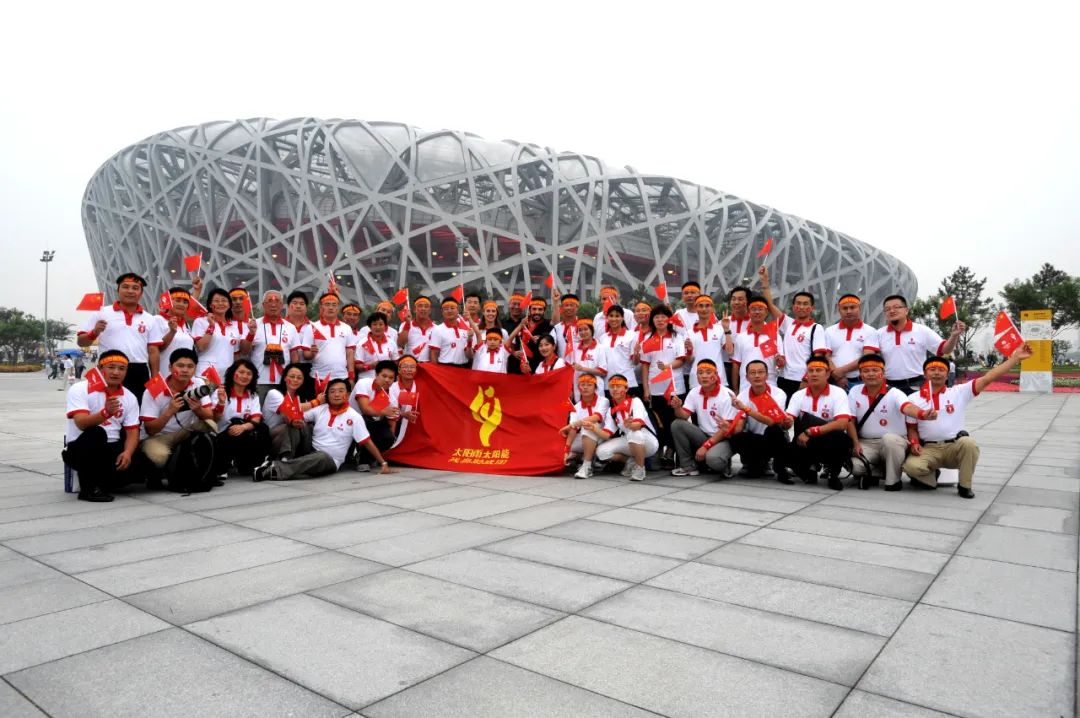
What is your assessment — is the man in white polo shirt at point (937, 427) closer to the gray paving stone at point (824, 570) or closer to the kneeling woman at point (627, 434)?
the kneeling woman at point (627, 434)

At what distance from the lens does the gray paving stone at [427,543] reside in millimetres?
4277

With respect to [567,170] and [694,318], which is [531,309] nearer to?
[694,318]

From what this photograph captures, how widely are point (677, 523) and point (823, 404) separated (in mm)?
2652

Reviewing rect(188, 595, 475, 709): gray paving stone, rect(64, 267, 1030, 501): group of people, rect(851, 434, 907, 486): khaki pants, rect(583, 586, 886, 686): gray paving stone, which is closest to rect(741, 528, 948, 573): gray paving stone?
rect(583, 586, 886, 686): gray paving stone

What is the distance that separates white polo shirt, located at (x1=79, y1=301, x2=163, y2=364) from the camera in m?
6.77

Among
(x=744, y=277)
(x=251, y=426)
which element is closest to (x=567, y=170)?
(x=744, y=277)

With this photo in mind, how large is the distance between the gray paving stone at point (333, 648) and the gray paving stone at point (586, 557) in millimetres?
1327

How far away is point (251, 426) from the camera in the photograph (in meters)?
7.12

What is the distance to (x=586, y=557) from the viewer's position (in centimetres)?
430

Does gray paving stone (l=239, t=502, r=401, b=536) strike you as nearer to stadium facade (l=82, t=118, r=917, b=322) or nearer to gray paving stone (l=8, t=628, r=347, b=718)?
gray paving stone (l=8, t=628, r=347, b=718)

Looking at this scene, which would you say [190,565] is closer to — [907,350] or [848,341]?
[848,341]

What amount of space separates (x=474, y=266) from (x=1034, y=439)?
43.7m

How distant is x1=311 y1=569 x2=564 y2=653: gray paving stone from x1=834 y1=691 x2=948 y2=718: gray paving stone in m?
1.32

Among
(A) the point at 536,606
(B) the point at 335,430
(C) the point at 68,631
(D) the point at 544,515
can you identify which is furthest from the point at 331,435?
(A) the point at 536,606
